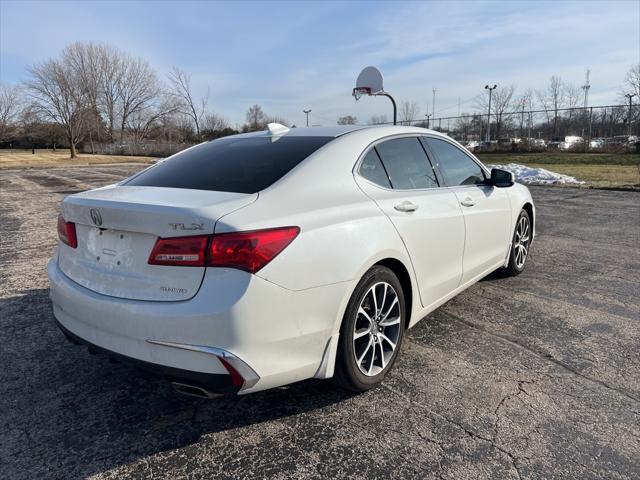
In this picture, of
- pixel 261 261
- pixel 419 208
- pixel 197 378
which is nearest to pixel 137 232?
pixel 261 261

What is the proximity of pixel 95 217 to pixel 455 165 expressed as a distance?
289 cm

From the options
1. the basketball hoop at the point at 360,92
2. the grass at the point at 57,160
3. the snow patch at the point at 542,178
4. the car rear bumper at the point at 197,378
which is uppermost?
the basketball hoop at the point at 360,92

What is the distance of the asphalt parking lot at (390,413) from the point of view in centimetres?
224

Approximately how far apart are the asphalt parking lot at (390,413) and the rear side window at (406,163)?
1193 millimetres

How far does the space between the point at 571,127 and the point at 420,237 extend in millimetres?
32505

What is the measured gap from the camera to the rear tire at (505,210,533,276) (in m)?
4.98

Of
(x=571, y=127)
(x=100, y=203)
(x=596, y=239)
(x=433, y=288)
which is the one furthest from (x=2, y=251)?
(x=571, y=127)

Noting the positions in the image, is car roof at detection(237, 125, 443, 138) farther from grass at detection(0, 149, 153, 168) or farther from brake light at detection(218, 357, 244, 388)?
grass at detection(0, 149, 153, 168)

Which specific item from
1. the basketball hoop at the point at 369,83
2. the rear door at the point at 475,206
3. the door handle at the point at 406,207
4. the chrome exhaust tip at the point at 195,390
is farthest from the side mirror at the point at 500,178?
the basketball hoop at the point at 369,83

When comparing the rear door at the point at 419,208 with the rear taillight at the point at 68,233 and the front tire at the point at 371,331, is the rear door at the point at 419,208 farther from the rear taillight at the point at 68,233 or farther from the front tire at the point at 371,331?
the rear taillight at the point at 68,233

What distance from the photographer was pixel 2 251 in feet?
21.5

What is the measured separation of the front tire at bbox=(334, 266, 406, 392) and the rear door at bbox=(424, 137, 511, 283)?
44.2 inches

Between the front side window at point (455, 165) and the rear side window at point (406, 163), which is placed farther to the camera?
the front side window at point (455, 165)

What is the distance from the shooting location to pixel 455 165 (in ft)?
13.4
